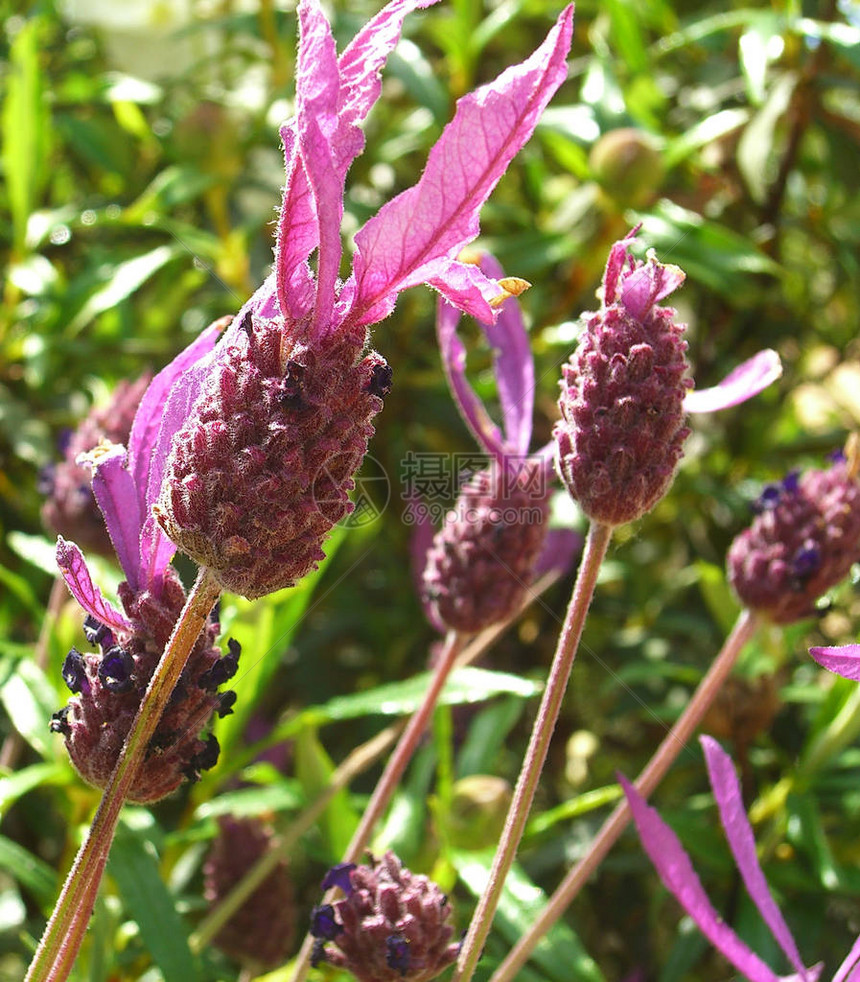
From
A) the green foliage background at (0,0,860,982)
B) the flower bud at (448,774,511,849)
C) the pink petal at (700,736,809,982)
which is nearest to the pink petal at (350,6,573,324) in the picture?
the pink petal at (700,736,809,982)

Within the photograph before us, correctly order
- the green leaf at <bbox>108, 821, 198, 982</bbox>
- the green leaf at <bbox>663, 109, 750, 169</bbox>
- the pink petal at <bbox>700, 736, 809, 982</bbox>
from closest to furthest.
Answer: the pink petal at <bbox>700, 736, 809, 982</bbox> → the green leaf at <bbox>108, 821, 198, 982</bbox> → the green leaf at <bbox>663, 109, 750, 169</bbox>

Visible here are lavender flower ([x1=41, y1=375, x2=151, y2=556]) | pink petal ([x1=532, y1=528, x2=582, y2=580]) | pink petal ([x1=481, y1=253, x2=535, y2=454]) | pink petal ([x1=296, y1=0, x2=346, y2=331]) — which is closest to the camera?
pink petal ([x1=296, y1=0, x2=346, y2=331])

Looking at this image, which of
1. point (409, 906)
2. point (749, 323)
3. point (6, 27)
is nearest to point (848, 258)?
point (749, 323)

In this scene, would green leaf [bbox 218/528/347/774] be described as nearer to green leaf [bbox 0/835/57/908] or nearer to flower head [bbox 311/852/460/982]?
green leaf [bbox 0/835/57/908]

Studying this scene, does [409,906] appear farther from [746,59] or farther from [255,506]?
[746,59]

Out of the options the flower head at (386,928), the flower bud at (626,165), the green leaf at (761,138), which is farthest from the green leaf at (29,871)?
the green leaf at (761,138)

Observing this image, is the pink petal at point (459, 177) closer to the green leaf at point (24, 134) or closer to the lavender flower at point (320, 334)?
the lavender flower at point (320, 334)
